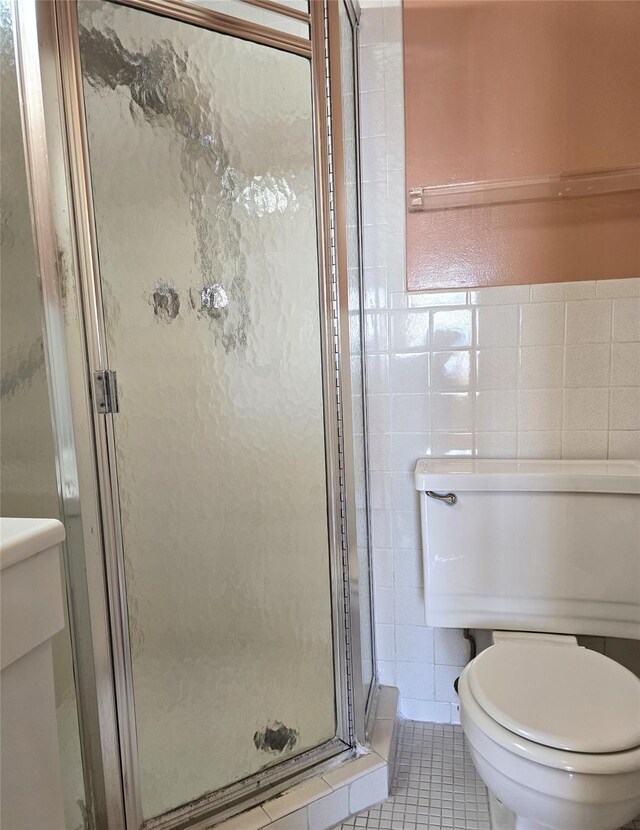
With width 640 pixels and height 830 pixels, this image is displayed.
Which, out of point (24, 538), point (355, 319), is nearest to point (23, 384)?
point (24, 538)

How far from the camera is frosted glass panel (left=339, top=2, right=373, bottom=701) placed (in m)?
1.44

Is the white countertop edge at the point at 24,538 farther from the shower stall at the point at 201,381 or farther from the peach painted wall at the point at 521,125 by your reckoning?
the peach painted wall at the point at 521,125

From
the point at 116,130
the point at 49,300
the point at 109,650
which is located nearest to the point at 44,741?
the point at 109,650

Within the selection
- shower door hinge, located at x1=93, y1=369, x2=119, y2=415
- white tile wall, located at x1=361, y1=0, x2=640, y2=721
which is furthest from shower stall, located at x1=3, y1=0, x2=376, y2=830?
white tile wall, located at x1=361, y1=0, x2=640, y2=721

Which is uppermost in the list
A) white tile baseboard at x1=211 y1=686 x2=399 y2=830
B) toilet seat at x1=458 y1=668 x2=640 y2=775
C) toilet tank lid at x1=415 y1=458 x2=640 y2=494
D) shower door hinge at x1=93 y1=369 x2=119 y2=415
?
shower door hinge at x1=93 y1=369 x2=119 y2=415

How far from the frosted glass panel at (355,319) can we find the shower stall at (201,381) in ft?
0.05

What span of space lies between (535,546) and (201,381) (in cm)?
90

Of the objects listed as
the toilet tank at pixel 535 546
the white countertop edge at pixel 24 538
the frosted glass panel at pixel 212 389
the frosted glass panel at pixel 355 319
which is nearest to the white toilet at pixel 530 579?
the toilet tank at pixel 535 546

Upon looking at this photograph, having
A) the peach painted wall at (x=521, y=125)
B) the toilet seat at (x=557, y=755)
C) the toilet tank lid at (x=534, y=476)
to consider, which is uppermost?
the peach painted wall at (x=521, y=125)

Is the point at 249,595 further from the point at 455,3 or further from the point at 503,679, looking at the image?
the point at 455,3

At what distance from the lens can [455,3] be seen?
1497mm

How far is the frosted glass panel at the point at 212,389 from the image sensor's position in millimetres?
1161

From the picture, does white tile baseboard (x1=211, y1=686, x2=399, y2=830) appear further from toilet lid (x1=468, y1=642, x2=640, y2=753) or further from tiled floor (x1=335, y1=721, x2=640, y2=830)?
toilet lid (x1=468, y1=642, x2=640, y2=753)

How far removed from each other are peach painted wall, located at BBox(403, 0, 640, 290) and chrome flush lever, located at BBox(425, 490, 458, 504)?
0.56 meters
